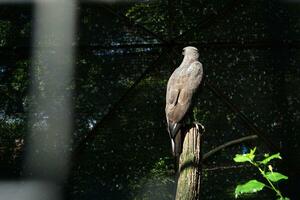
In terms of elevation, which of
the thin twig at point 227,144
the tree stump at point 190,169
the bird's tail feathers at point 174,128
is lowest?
the thin twig at point 227,144

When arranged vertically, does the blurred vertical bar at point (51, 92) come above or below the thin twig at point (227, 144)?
above

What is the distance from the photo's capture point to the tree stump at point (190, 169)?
2.02m

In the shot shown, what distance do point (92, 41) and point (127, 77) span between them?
35 cm

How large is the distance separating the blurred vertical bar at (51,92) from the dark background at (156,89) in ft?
0.19

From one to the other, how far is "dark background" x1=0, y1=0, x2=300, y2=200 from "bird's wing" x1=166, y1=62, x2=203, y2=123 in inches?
20.9

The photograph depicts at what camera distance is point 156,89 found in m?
3.41

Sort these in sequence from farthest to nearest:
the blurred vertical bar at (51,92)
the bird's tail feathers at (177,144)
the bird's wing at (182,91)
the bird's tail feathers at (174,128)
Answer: the blurred vertical bar at (51,92), the bird's wing at (182,91), the bird's tail feathers at (174,128), the bird's tail feathers at (177,144)

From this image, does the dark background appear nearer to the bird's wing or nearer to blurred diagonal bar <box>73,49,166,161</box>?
blurred diagonal bar <box>73,49,166,161</box>

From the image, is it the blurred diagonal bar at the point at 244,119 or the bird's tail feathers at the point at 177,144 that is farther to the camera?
the blurred diagonal bar at the point at 244,119

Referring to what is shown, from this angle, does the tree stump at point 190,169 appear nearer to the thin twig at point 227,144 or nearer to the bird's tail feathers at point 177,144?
the bird's tail feathers at point 177,144

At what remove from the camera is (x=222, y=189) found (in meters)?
3.36

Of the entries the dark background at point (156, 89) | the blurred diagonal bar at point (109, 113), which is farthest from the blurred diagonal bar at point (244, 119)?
the blurred diagonal bar at point (109, 113)

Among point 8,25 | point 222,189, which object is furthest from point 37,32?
point 222,189

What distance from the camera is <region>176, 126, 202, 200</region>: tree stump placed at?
2021 mm
